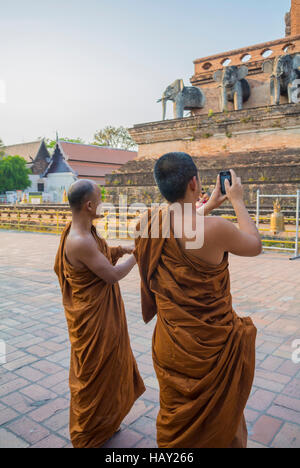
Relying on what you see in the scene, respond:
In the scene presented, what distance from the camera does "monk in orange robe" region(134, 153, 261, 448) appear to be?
5.66 feet

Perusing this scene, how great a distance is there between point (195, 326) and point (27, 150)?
44.5 meters

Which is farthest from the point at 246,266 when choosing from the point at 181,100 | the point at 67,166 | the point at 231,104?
the point at 67,166

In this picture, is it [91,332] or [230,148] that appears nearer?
[91,332]

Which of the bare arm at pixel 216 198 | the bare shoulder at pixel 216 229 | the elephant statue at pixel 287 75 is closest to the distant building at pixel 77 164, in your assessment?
the elephant statue at pixel 287 75

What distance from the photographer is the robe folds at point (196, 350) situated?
1.73 metres

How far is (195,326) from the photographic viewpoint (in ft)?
5.66

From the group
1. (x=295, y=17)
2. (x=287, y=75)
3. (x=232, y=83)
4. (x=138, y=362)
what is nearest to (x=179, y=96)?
(x=232, y=83)

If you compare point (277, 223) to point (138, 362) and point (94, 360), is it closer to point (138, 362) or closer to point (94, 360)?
point (138, 362)

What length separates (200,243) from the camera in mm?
1716

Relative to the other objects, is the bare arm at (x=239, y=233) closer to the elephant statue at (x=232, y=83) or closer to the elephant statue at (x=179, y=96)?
the elephant statue at (x=232, y=83)

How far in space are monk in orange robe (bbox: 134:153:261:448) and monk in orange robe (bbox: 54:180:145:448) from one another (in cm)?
50

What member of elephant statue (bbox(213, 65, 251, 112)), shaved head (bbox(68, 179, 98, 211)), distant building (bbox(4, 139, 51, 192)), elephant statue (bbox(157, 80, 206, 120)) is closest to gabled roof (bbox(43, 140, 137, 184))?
distant building (bbox(4, 139, 51, 192))
